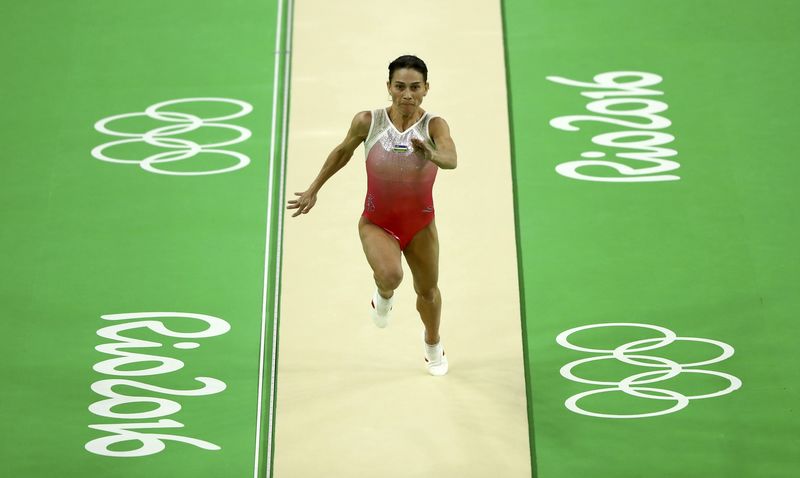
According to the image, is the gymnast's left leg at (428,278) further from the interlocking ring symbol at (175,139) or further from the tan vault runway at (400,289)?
the interlocking ring symbol at (175,139)

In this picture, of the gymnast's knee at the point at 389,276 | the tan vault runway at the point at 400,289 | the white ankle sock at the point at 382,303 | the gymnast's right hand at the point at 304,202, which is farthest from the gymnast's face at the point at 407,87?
the tan vault runway at the point at 400,289

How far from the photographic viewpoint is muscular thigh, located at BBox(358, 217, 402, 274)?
6.62 metres

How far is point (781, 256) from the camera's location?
8.14 m

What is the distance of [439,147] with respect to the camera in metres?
6.47

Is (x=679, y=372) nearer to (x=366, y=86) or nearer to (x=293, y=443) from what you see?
(x=293, y=443)

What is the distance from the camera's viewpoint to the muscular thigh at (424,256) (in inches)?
268

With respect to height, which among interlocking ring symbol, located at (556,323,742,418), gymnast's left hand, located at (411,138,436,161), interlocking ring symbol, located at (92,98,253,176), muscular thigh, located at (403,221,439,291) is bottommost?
interlocking ring symbol, located at (556,323,742,418)

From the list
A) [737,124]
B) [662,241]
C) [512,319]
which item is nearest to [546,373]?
[512,319]

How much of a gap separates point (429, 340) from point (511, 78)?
3131 mm

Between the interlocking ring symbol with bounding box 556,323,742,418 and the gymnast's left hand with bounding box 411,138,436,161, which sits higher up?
the gymnast's left hand with bounding box 411,138,436,161

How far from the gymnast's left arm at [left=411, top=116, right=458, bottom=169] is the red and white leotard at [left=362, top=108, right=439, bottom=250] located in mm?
43

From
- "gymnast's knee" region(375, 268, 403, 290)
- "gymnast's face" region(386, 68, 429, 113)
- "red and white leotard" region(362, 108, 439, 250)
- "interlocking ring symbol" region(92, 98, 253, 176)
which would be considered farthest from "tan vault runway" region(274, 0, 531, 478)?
"gymnast's face" region(386, 68, 429, 113)

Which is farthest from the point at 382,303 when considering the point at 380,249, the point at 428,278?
the point at 380,249

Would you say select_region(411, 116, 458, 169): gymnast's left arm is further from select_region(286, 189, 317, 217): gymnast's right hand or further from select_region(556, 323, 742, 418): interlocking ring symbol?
select_region(556, 323, 742, 418): interlocking ring symbol
